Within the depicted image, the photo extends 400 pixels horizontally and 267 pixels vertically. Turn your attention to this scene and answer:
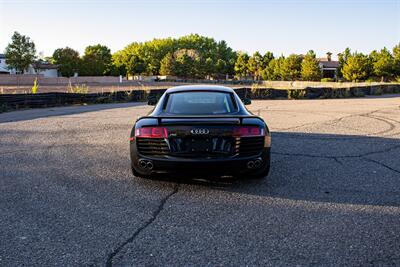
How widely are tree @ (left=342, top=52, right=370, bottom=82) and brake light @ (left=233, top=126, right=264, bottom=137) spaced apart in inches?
2453

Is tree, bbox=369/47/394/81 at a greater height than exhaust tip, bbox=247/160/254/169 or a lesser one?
greater

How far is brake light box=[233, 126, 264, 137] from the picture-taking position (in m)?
4.34

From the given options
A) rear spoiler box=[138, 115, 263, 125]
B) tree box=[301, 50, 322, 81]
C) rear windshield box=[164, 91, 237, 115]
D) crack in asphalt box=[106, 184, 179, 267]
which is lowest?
crack in asphalt box=[106, 184, 179, 267]

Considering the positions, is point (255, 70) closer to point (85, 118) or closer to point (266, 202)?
point (85, 118)

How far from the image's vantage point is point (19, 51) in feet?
221

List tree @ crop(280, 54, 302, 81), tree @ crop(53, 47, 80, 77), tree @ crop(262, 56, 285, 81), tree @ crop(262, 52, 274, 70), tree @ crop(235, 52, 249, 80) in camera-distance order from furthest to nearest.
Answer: tree @ crop(235, 52, 249, 80) < tree @ crop(262, 52, 274, 70) < tree @ crop(262, 56, 285, 81) < tree @ crop(53, 47, 80, 77) < tree @ crop(280, 54, 302, 81)

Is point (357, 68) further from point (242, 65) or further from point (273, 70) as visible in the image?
point (242, 65)

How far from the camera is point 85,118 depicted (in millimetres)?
12055

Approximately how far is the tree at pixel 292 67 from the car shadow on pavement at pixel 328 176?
229ft

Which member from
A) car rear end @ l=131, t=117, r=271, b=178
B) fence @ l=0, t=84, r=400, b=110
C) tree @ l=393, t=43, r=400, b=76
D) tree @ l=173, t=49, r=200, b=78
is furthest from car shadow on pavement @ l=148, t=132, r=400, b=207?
tree @ l=173, t=49, r=200, b=78

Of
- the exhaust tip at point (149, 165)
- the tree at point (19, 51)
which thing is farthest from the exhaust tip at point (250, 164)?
the tree at point (19, 51)

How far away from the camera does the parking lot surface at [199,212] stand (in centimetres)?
290

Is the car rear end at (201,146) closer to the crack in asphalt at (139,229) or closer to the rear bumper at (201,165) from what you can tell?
the rear bumper at (201,165)

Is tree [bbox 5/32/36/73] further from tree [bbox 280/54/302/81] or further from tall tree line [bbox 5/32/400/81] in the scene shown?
tree [bbox 280/54/302/81]
